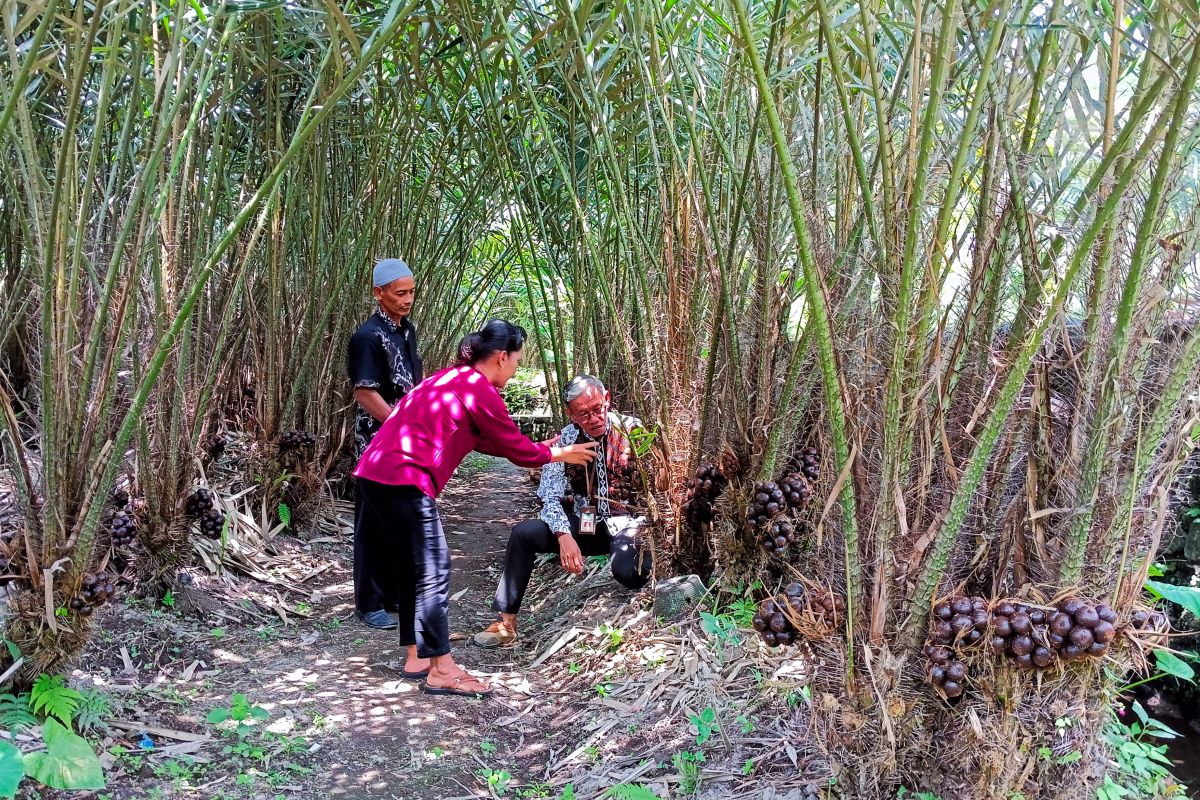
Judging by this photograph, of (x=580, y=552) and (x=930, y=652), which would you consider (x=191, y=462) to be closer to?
(x=580, y=552)

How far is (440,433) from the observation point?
2436mm

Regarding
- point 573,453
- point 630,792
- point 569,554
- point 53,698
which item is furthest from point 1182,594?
point 53,698

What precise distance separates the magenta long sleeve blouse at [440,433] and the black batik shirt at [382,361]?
0.73 m

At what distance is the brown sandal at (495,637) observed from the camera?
283 cm

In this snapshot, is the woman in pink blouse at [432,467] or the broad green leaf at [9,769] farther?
the woman in pink blouse at [432,467]

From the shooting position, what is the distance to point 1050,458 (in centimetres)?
144

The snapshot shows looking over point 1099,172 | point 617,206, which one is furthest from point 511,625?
point 1099,172

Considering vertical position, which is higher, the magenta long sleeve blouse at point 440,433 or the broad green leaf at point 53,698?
the magenta long sleeve blouse at point 440,433

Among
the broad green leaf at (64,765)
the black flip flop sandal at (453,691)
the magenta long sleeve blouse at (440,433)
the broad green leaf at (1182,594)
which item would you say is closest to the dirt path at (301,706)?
the black flip flop sandal at (453,691)

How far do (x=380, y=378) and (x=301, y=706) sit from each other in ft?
4.14

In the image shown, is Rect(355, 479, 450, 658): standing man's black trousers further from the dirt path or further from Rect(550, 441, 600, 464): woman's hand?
Rect(550, 441, 600, 464): woman's hand

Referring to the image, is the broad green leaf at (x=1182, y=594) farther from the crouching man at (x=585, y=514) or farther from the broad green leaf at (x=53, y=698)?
the broad green leaf at (x=53, y=698)

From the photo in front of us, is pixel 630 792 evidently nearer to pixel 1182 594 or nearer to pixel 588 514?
pixel 1182 594

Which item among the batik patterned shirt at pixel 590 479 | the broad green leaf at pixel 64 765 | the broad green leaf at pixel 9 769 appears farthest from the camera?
the batik patterned shirt at pixel 590 479
